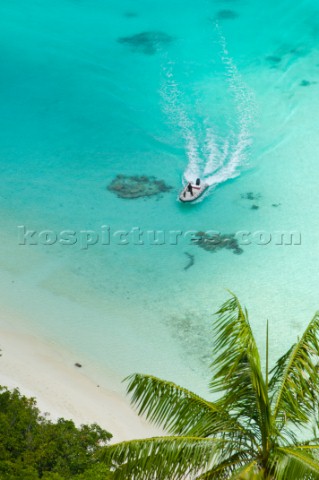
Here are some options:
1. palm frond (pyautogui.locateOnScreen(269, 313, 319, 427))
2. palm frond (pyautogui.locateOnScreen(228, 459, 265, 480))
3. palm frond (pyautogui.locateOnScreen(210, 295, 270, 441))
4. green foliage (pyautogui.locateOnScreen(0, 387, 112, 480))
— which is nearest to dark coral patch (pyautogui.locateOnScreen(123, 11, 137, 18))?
green foliage (pyautogui.locateOnScreen(0, 387, 112, 480))

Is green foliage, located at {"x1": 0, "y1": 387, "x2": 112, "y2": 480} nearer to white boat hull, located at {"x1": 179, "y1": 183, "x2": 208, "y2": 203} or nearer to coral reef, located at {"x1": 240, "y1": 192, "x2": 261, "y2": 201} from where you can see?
white boat hull, located at {"x1": 179, "y1": 183, "x2": 208, "y2": 203}

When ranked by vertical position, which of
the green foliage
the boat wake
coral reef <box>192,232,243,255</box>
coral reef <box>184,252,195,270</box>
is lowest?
the green foliage

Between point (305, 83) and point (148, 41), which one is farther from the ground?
point (148, 41)

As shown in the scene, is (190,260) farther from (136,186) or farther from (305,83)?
(305,83)

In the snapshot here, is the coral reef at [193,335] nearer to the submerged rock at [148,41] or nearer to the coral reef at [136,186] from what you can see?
the coral reef at [136,186]

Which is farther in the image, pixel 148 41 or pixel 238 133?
pixel 148 41

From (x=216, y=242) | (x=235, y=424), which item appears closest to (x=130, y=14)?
(x=216, y=242)
